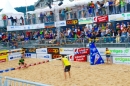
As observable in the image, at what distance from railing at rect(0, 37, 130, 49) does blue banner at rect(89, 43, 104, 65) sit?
71cm

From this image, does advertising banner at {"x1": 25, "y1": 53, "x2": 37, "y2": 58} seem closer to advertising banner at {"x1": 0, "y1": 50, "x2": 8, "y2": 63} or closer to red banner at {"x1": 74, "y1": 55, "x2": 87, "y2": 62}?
advertising banner at {"x1": 0, "y1": 50, "x2": 8, "y2": 63}

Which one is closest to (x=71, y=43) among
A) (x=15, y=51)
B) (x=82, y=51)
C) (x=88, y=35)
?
(x=82, y=51)

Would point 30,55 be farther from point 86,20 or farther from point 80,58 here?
point 86,20

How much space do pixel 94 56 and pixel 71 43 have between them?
342 cm

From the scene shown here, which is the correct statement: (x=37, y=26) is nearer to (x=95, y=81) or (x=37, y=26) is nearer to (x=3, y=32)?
(x=3, y=32)

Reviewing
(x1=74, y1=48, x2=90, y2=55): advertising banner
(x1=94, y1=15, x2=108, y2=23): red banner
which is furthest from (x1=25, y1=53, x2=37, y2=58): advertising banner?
(x1=94, y1=15, x2=108, y2=23): red banner

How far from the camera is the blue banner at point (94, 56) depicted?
1872 cm

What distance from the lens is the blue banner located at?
18.7m

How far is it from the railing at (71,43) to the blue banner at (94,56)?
714mm

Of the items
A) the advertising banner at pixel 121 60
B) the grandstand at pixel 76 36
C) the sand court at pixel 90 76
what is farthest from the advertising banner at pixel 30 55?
the advertising banner at pixel 121 60

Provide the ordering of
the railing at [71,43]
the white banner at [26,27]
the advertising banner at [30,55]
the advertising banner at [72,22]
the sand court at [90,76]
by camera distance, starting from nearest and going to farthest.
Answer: the sand court at [90,76]
the railing at [71,43]
the advertising banner at [72,22]
the advertising banner at [30,55]
the white banner at [26,27]

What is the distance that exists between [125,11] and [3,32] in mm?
17460

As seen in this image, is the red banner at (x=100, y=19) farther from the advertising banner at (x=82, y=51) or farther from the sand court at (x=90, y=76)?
the sand court at (x=90, y=76)

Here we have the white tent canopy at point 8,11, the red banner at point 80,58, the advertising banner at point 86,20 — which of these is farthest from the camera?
the white tent canopy at point 8,11
